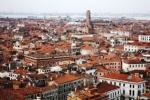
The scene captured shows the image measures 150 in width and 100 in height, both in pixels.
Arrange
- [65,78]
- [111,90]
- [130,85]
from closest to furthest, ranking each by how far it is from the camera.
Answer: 1. [111,90]
2. [130,85]
3. [65,78]

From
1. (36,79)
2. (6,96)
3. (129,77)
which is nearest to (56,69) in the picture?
(36,79)

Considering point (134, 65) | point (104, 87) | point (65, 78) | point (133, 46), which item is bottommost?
point (133, 46)

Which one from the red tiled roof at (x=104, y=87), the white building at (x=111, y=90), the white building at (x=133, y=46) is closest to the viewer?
the red tiled roof at (x=104, y=87)

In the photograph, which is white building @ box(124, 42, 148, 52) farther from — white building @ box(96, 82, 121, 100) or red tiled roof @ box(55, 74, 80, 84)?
white building @ box(96, 82, 121, 100)

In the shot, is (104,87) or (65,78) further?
(65,78)

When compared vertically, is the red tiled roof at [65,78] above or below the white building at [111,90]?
above

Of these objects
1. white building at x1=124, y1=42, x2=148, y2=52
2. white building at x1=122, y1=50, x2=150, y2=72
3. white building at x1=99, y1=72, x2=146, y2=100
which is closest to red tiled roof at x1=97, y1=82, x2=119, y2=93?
white building at x1=99, y1=72, x2=146, y2=100

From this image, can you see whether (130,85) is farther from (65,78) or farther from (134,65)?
(134,65)

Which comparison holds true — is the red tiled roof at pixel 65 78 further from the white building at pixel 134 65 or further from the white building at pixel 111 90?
the white building at pixel 134 65

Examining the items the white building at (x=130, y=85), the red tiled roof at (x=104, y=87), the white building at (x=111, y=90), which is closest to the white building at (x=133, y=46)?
the white building at (x=130, y=85)

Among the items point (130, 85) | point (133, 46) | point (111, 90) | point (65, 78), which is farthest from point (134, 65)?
point (133, 46)

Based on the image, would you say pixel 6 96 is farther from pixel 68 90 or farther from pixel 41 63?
pixel 41 63
